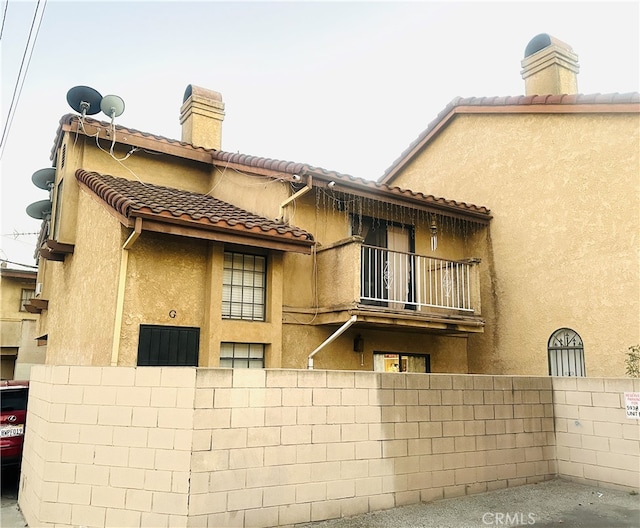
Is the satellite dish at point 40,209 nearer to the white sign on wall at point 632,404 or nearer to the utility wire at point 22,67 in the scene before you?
the utility wire at point 22,67

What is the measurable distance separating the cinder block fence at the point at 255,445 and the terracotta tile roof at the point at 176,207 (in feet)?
8.39

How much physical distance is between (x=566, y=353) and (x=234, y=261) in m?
6.53

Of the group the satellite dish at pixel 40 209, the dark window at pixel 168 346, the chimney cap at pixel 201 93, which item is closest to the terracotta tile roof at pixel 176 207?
the dark window at pixel 168 346

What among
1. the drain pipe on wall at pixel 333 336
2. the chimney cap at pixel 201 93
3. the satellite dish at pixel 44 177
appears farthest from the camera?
the chimney cap at pixel 201 93

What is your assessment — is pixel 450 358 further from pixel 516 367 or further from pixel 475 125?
pixel 475 125

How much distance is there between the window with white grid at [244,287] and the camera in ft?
29.3

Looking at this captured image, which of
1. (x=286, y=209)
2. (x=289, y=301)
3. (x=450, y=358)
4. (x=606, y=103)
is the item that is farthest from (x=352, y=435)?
(x=606, y=103)

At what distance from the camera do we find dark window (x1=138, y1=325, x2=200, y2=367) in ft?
26.3

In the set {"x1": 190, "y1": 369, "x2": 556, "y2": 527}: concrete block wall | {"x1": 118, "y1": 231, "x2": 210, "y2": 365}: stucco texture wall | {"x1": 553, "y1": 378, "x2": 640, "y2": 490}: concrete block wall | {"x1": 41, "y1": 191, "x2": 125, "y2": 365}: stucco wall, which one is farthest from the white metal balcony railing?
{"x1": 41, "y1": 191, "x2": 125, "y2": 365}: stucco wall

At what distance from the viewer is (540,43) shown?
12508mm

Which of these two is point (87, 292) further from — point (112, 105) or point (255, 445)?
point (255, 445)

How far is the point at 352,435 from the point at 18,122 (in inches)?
357

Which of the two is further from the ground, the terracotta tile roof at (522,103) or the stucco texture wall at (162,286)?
the terracotta tile roof at (522,103)

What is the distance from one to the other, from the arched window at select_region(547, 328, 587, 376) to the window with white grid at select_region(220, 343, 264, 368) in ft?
18.7
